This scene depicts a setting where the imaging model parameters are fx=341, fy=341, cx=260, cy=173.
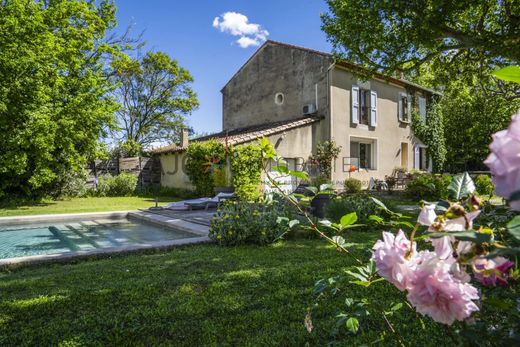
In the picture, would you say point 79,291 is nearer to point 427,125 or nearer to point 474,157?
point 427,125

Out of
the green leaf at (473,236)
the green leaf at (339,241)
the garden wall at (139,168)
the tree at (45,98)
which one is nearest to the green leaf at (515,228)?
the green leaf at (473,236)

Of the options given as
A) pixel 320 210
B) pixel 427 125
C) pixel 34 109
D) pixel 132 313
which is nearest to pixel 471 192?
pixel 132 313

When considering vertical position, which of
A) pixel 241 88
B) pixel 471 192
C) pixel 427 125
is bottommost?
pixel 471 192

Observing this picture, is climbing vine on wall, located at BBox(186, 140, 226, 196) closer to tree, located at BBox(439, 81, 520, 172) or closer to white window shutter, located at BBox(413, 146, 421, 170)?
white window shutter, located at BBox(413, 146, 421, 170)

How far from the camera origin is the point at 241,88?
21.7 metres

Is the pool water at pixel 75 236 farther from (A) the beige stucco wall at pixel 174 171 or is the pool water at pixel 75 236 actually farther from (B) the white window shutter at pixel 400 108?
(B) the white window shutter at pixel 400 108

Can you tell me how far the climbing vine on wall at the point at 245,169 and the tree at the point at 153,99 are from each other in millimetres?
19810

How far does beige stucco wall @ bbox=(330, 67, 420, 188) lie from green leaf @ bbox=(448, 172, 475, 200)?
16009 millimetres

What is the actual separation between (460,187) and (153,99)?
110ft

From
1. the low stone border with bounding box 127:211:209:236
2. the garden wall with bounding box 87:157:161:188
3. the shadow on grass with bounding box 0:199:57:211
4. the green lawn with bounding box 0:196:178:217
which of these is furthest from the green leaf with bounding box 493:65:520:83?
the garden wall with bounding box 87:157:161:188

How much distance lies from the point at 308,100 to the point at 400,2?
30.3 feet

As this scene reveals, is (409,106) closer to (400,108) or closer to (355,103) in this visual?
(400,108)

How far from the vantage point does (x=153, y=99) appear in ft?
105

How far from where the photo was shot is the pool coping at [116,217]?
5.17m
